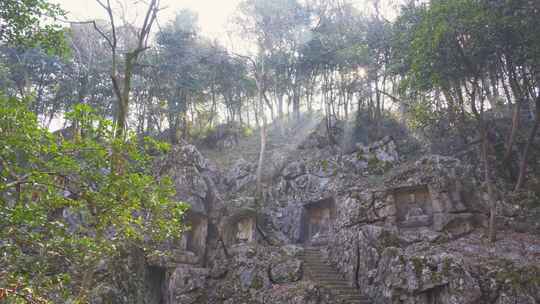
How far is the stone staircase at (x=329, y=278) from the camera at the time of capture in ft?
48.6

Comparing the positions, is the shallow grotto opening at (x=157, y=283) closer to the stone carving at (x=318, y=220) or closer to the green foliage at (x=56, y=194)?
the stone carving at (x=318, y=220)

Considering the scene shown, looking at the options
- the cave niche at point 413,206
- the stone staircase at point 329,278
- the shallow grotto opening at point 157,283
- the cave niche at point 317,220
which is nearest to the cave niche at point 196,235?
the shallow grotto opening at point 157,283

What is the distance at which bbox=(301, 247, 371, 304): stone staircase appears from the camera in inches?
583

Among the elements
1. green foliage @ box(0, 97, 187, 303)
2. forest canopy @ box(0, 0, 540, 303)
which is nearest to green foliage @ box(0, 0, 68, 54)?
forest canopy @ box(0, 0, 540, 303)

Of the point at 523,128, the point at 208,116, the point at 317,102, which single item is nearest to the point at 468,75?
the point at 523,128

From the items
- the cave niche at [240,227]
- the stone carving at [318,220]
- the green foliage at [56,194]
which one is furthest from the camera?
the stone carving at [318,220]

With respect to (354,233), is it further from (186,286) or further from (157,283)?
(157,283)

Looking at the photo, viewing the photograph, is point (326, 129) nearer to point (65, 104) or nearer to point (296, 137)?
point (296, 137)

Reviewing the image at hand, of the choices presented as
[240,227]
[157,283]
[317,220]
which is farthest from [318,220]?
[157,283]

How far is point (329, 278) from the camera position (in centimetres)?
1659

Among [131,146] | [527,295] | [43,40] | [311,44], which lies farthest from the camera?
[311,44]

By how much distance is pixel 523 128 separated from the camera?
2058 centimetres

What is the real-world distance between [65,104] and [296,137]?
68.2 feet

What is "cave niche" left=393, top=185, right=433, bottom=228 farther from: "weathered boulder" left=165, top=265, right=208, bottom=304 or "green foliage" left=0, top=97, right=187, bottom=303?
"green foliage" left=0, top=97, right=187, bottom=303
